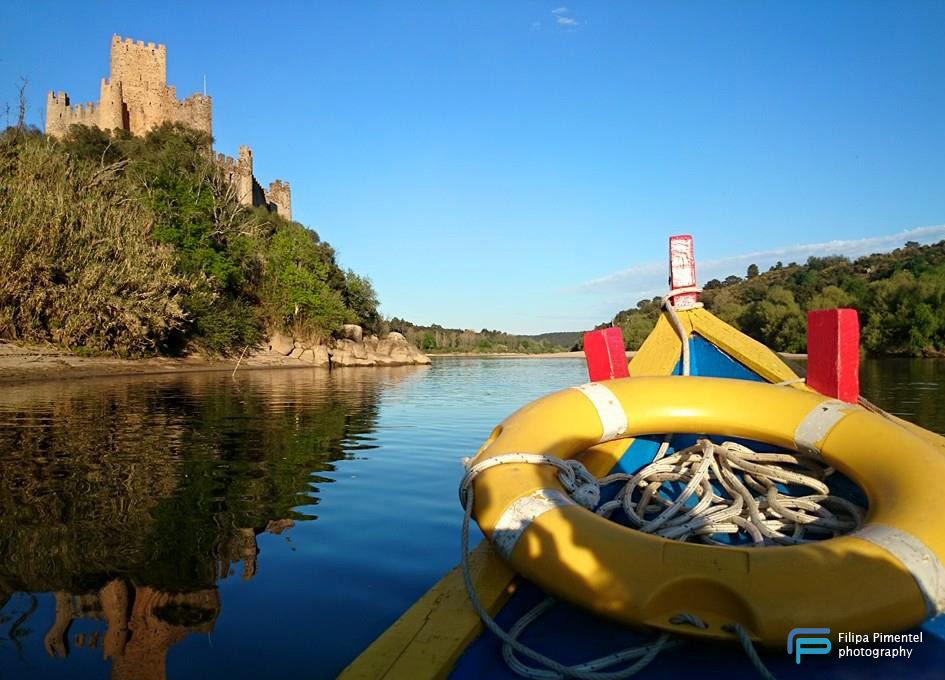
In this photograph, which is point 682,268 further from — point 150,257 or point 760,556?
point 150,257

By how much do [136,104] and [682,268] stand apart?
41.4 metres

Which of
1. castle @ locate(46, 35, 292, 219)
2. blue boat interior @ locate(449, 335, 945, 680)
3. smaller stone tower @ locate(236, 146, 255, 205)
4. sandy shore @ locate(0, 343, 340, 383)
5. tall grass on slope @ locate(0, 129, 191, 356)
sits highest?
castle @ locate(46, 35, 292, 219)

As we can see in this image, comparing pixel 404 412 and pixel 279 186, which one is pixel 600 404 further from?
pixel 279 186

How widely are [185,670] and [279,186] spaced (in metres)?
50.2

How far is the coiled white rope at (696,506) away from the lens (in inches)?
73.1

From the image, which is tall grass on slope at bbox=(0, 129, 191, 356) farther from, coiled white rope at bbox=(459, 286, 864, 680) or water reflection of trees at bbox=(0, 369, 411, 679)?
coiled white rope at bbox=(459, 286, 864, 680)

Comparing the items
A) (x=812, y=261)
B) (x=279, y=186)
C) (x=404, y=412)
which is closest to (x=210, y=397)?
(x=404, y=412)

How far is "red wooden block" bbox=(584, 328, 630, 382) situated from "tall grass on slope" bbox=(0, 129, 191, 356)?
57.1ft

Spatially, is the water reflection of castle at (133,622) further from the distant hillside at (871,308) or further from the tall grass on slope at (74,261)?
the distant hillside at (871,308)

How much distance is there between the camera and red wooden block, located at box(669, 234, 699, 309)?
3.91m

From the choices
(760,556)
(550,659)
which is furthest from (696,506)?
(550,659)

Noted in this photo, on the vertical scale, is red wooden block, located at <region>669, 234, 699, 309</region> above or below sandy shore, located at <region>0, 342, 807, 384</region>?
above

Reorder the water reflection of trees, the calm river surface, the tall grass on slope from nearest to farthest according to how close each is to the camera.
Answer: the calm river surface, the water reflection of trees, the tall grass on slope

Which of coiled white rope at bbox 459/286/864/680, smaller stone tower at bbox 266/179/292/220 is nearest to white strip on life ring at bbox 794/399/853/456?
coiled white rope at bbox 459/286/864/680
